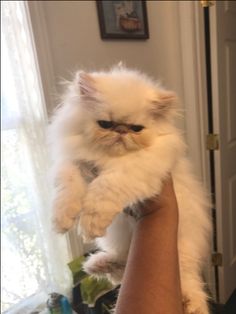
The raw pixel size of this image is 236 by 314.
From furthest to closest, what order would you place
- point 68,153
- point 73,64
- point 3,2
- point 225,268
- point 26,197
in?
point 225,268
point 73,64
point 26,197
point 3,2
point 68,153

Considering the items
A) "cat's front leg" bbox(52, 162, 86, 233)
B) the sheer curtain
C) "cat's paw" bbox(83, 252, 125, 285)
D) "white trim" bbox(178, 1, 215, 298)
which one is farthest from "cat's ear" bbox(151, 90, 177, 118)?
"white trim" bbox(178, 1, 215, 298)

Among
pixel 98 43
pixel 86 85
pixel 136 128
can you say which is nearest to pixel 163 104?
pixel 136 128

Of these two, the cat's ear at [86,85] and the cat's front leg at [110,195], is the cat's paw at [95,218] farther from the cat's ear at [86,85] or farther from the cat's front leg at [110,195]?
the cat's ear at [86,85]

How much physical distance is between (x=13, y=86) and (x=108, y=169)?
2.43 ft

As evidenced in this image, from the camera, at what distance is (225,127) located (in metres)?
1.77

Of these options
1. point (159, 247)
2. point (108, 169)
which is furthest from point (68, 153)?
point (159, 247)

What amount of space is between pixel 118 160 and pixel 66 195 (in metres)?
0.16

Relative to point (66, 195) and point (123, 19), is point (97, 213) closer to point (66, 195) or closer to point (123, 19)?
point (66, 195)

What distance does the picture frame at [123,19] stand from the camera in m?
1.51

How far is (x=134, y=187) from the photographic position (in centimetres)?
67

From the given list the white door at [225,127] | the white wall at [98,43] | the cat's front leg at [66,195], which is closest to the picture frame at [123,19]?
the white wall at [98,43]

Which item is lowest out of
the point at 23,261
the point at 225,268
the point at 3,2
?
the point at 225,268

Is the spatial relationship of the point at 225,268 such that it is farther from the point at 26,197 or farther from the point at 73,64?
the point at 73,64

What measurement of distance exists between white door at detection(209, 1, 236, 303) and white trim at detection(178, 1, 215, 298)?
0.20 ft
